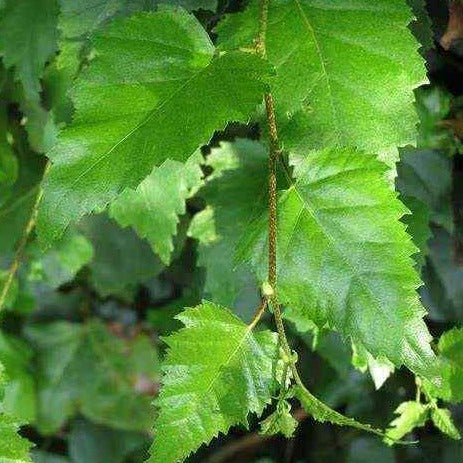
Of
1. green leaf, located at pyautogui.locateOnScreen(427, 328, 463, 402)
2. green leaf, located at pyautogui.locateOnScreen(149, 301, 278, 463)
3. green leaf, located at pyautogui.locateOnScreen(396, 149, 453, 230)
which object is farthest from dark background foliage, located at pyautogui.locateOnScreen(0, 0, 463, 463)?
green leaf, located at pyautogui.locateOnScreen(149, 301, 278, 463)

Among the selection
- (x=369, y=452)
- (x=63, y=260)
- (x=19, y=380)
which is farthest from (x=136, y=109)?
(x=19, y=380)

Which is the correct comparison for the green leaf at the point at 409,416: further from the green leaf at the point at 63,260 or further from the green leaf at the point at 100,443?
the green leaf at the point at 100,443

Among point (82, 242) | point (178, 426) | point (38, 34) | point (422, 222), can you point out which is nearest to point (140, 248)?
point (82, 242)

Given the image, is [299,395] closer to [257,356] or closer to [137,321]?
[257,356]

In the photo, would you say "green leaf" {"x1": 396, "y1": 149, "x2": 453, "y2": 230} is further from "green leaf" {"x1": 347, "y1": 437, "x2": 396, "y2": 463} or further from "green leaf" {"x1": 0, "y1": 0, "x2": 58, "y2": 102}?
"green leaf" {"x1": 347, "y1": 437, "x2": 396, "y2": 463}

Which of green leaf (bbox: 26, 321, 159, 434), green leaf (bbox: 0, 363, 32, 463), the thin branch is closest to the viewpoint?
green leaf (bbox: 0, 363, 32, 463)
